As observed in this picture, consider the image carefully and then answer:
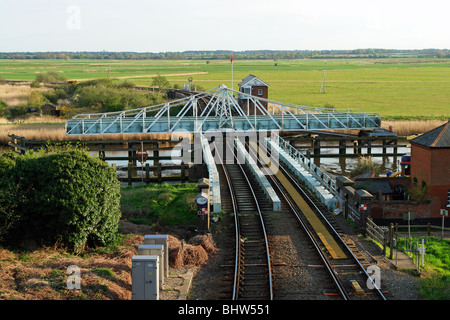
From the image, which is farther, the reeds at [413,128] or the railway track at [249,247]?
the reeds at [413,128]

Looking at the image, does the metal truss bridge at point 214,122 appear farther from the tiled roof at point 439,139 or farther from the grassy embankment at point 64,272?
the grassy embankment at point 64,272

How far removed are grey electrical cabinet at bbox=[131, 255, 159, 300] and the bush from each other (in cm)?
404

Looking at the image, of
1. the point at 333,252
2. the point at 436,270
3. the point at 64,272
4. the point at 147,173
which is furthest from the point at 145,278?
the point at 147,173

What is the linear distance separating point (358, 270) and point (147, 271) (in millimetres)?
7522

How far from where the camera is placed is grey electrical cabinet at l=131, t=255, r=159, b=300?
1391cm

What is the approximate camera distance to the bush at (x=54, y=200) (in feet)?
55.6

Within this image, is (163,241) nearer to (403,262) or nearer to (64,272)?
(64,272)

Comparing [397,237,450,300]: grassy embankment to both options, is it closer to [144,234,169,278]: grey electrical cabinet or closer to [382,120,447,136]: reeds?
[144,234,169,278]: grey electrical cabinet

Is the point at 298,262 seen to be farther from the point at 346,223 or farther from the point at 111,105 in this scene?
the point at 111,105

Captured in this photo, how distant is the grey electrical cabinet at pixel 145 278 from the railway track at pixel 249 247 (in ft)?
8.49

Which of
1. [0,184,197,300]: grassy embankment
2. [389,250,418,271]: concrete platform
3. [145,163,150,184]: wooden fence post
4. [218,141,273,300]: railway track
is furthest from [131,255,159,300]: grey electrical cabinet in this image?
[145,163,150,184]: wooden fence post

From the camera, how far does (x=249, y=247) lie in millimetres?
20359

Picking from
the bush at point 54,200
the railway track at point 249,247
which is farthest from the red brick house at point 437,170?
the bush at point 54,200

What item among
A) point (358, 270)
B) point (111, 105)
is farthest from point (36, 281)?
point (111, 105)
